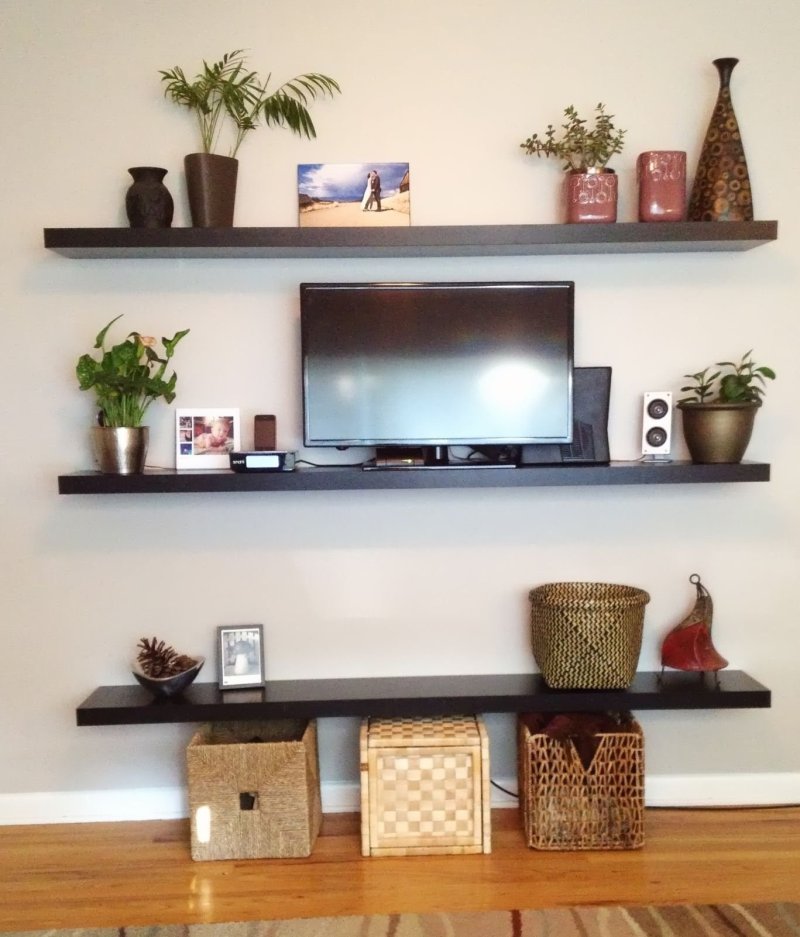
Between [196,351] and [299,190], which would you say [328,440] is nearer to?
[196,351]

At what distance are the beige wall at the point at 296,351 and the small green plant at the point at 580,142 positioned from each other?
1.8 inches

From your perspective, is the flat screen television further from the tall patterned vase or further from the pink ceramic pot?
the tall patterned vase

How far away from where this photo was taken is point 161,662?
2621 millimetres

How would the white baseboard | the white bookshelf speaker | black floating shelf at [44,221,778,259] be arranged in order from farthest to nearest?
the white baseboard
the white bookshelf speaker
black floating shelf at [44,221,778,259]

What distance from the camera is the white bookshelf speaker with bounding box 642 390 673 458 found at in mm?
2633

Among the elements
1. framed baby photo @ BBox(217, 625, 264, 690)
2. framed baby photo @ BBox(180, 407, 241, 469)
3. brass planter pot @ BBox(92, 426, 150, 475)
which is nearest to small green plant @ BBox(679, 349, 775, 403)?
framed baby photo @ BBox(180, 407, 241, 469)

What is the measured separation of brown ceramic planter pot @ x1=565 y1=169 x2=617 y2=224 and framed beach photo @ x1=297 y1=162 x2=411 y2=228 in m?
0.47

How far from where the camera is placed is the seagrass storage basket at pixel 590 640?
250cm

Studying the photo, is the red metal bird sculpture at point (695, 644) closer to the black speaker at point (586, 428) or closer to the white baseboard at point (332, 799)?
the white baseboard at point (332, 799)

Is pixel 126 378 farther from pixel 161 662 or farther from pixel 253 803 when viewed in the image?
pixel 253 803

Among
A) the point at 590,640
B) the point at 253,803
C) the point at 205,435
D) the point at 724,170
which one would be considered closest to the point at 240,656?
the point at 253,803

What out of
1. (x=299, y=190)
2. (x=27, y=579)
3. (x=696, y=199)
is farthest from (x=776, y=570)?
(x=27, y=579)

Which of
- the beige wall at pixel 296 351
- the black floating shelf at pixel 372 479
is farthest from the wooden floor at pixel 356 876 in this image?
the black floating shelf at pixel 372 479

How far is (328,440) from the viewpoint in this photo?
253cm
